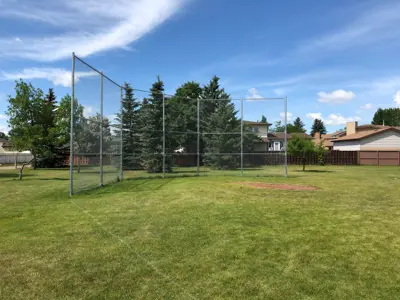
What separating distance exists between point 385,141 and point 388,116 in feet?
185

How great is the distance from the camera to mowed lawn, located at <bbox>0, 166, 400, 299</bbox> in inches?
128

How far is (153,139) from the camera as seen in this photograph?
16.1 meters

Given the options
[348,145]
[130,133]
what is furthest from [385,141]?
A: [130,133]

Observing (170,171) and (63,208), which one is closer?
(63,208)

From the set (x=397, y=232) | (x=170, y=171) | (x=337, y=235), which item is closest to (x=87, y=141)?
(x=170, y=171)

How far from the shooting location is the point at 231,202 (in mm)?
7734

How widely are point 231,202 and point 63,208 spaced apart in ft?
12.5

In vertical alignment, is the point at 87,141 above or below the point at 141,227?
above

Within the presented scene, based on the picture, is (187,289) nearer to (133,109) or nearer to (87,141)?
(87,141)

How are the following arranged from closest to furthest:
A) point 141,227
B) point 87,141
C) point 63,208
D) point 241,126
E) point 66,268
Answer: point 66,268 → point 141,227 → point 63,208 → point 87,141 → point 241,126

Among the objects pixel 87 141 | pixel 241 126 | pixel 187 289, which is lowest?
pixel 187 289

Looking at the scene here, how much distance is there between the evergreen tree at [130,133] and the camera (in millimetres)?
14719

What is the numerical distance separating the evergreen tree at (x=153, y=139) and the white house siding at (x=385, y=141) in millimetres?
29725

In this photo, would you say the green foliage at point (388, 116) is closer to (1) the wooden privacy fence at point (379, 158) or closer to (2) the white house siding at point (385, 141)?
(2) the white house siding at point (385, 141)
